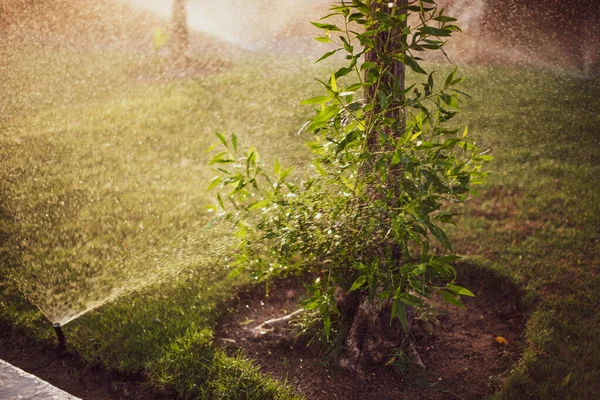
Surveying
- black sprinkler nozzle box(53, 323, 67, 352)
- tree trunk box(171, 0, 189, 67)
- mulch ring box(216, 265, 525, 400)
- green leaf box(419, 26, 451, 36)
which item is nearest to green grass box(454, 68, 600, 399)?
mulch ring box(216, 265, 525, 400)

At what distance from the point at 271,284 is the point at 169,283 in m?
0.70

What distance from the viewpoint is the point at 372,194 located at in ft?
9.57

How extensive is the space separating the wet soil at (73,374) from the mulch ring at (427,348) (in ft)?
1.78

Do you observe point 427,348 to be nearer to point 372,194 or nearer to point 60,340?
point 372,194

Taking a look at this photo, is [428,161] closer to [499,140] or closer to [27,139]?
[499,140]

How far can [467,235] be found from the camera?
4.39 meters

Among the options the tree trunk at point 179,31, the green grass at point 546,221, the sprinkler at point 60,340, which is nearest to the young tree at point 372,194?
the green grass at point 546,221

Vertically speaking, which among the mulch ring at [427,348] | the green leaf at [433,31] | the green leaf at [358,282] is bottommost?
the mulch ring at [427,348]

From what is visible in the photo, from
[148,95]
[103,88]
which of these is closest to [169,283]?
[148,95]

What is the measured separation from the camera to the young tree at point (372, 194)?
2408 mm

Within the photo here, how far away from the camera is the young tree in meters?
2.41

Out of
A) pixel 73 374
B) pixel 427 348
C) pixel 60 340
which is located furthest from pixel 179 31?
pixel 427 348

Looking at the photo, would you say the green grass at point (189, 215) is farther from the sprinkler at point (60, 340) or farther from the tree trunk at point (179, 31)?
the tree trunk at point (179, 31)

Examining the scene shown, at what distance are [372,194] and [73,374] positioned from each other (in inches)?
78.5
